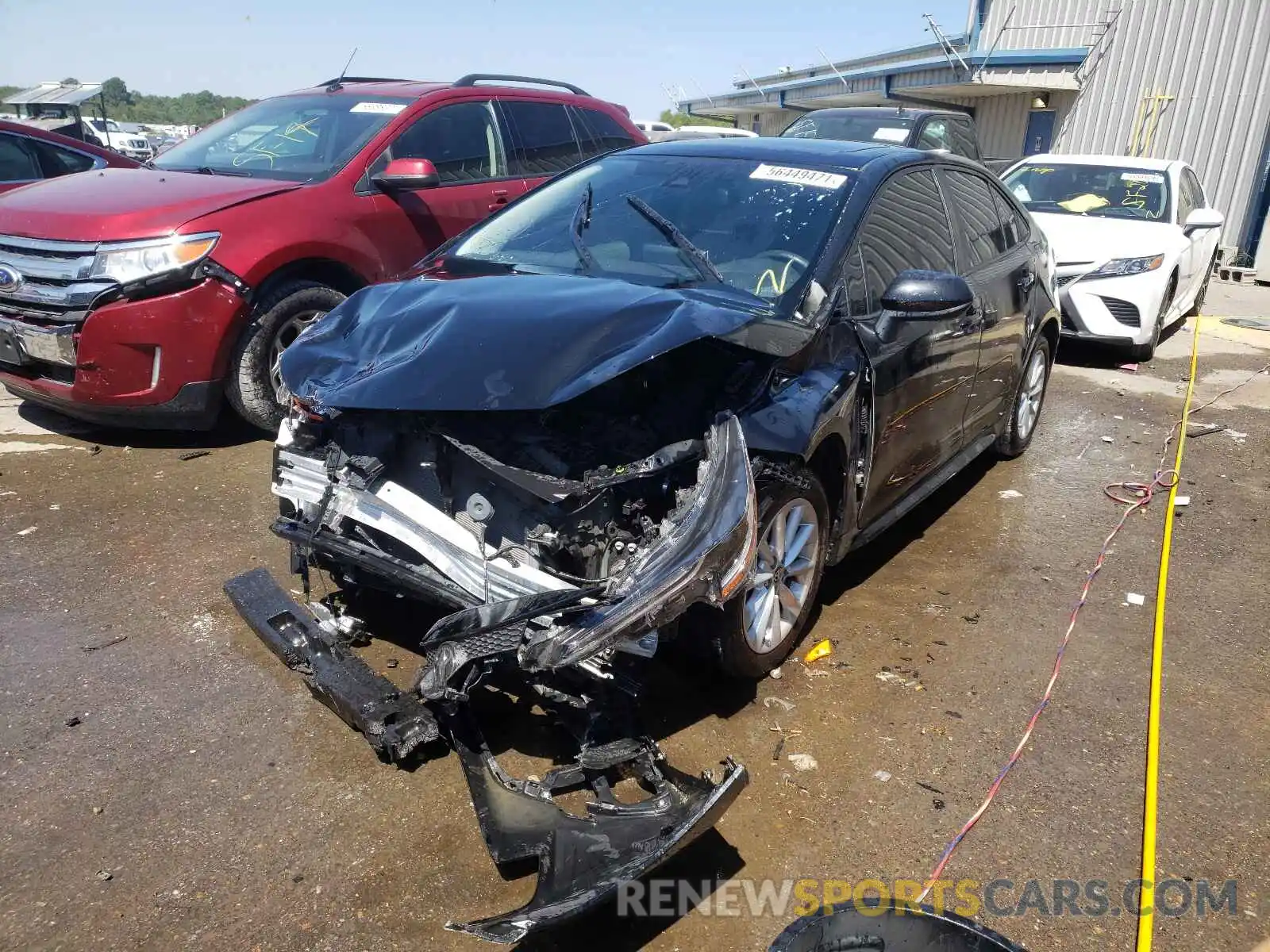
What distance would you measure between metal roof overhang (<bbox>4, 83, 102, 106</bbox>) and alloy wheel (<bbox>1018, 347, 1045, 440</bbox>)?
16253 mm

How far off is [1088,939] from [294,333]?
4718 millimetres

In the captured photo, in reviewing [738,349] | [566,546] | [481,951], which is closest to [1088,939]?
[481,951]

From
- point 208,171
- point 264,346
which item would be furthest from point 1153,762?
point 208,171

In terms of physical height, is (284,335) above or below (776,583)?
above

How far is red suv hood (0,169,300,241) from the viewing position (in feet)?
15.8

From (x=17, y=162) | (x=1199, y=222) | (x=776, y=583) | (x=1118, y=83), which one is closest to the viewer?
(x=776, y=583)

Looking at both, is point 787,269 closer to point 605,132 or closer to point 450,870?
point 450,870

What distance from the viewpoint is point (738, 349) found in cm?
303

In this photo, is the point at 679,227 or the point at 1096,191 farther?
the point at 1096,191

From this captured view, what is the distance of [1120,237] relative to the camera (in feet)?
28.3

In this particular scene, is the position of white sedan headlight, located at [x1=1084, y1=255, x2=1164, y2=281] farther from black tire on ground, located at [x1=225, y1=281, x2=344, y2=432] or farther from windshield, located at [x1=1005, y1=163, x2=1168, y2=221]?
black tire on ground, located at [x1=225, y1=281, x2=344, y2=432]

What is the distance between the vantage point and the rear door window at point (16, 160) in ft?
25.0

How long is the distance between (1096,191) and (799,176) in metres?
7.10

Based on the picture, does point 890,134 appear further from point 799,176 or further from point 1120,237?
point 799,176
